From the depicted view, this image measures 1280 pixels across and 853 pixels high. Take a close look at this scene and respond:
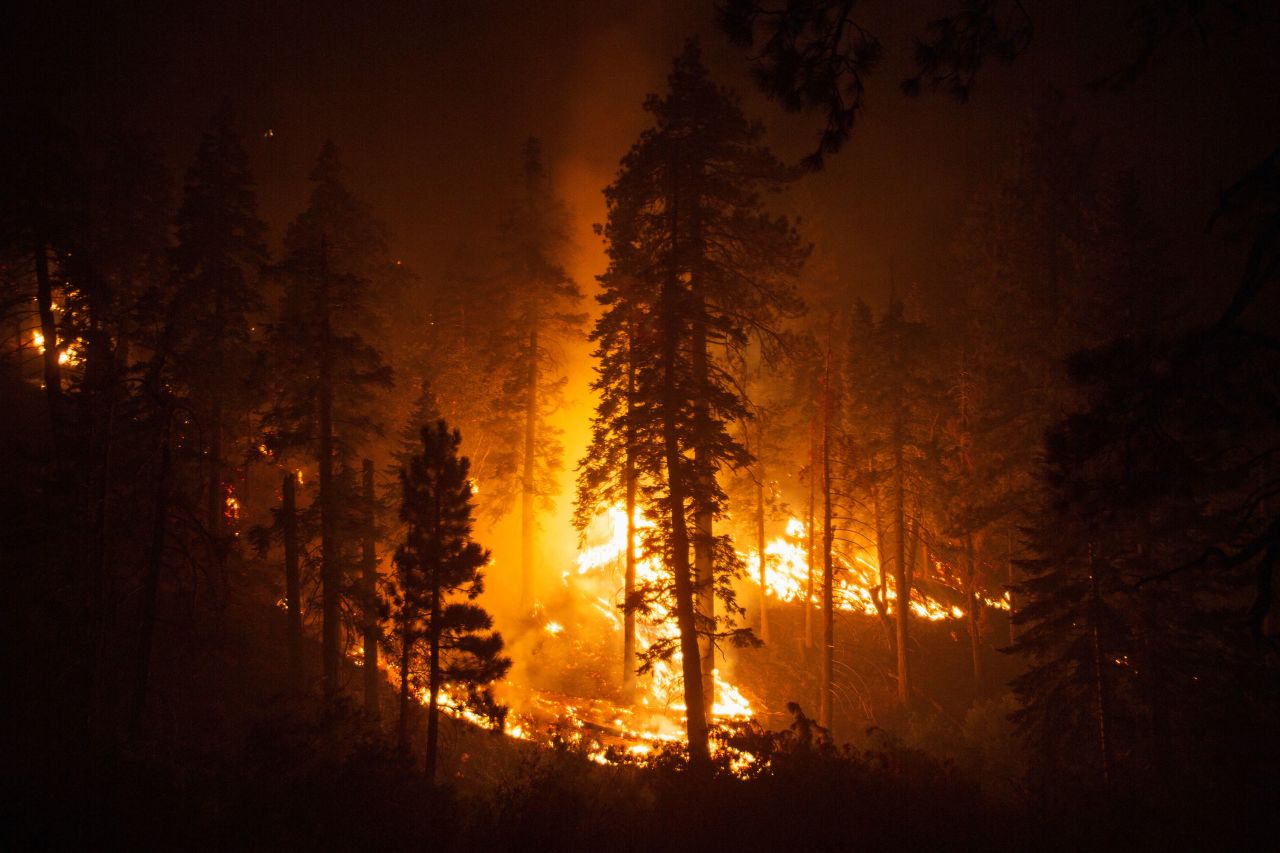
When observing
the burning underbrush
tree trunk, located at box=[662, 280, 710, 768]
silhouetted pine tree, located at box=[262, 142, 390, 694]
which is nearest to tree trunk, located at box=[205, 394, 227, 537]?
silhouetted pine tree, located at box=[262, 142, 390, 694]

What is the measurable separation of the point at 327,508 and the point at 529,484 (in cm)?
1151

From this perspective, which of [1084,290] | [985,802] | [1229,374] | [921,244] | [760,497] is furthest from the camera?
[921,244]

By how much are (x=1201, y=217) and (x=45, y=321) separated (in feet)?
209

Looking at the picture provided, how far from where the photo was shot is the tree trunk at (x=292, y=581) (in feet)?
53.9

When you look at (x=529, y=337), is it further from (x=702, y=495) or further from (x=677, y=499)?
(x=702, y=495)

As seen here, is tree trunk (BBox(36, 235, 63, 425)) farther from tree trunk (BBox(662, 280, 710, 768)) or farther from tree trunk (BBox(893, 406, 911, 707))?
tree trunk (BBox(893, 406, 911, 707))

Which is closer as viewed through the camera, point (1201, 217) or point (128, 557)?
point (128, 557)

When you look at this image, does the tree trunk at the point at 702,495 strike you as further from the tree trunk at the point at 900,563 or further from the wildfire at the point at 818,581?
the wildfire at the point at 818,581

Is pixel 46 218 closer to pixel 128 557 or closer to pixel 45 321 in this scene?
pixel 45 321

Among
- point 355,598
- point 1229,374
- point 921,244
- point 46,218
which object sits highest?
point 921,244

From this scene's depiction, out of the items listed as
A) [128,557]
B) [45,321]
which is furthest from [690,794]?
[45,321]

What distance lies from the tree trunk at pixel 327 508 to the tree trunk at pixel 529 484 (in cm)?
1131

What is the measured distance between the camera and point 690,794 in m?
9.40

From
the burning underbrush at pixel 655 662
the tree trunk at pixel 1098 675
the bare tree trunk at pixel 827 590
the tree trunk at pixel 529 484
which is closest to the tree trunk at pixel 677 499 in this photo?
the burning underbrush at pixel 655 662
